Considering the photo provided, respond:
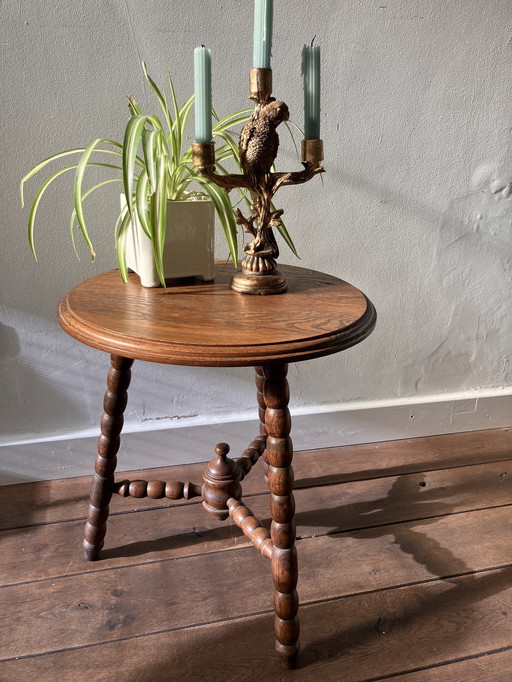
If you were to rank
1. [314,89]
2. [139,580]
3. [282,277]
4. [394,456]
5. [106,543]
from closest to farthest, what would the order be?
[314,89] < [282,277] < [139,580] < [106,543] < [394,456]

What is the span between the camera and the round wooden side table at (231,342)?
90 centimetres

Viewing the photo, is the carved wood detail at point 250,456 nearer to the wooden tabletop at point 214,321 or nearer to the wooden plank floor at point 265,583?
the wooden plank floor at point 265,583

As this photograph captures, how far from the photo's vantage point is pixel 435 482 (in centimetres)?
164

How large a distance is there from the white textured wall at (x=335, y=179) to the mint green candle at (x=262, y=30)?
1.46ft

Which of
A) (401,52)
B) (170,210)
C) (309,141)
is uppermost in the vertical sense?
(401,52)

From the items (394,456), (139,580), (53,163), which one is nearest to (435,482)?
(394,456)

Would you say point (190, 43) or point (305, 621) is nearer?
point (305, 621)

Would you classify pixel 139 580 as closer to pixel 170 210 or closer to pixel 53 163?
pixel 170 210

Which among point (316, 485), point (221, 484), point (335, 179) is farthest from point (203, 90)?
point (316, 485)

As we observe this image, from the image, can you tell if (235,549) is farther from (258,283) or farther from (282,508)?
(258,283)

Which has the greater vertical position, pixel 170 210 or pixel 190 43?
pixel 190 43

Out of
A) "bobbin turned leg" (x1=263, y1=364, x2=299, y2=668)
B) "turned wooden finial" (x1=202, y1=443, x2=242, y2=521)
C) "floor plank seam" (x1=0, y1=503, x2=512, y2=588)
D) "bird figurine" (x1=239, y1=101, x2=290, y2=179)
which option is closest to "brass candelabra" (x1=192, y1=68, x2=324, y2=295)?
"bird figurine" (x1=239, y1=101, x2=290, y2=179)

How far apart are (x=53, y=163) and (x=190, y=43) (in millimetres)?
413

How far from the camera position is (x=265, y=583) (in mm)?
1291
